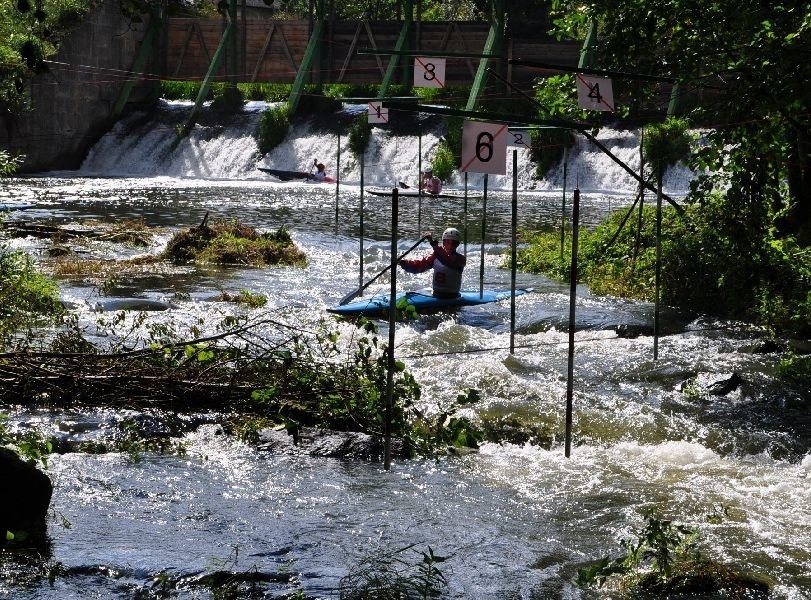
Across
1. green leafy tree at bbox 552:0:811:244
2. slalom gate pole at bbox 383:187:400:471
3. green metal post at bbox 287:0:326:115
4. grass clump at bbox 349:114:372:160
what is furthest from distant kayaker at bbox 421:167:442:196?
slalom gate pole at bbox 383:187:400:471

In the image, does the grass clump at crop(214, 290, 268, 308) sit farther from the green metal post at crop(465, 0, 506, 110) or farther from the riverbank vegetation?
the green metal post at crop(465, 0, 506, 110)

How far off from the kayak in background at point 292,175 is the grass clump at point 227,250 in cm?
1545

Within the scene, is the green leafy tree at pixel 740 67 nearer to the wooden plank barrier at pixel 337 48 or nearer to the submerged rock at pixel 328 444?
the submerged rock at pixel 328 444

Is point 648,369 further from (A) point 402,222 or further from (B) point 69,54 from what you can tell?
(B) point 69,54

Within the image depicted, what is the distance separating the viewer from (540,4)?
41.9 m

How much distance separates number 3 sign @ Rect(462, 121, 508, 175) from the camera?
33.3 feet

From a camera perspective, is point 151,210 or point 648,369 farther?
point 151,210

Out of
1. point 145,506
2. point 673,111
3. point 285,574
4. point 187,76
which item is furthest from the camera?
point 187,76

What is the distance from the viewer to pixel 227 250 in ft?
63.7

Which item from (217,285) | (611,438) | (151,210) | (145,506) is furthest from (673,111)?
(145,506)

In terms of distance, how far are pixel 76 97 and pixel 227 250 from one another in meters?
22.1

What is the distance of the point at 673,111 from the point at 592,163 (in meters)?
2.94

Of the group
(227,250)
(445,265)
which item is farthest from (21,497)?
(227,250)

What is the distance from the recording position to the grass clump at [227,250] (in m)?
19.2
